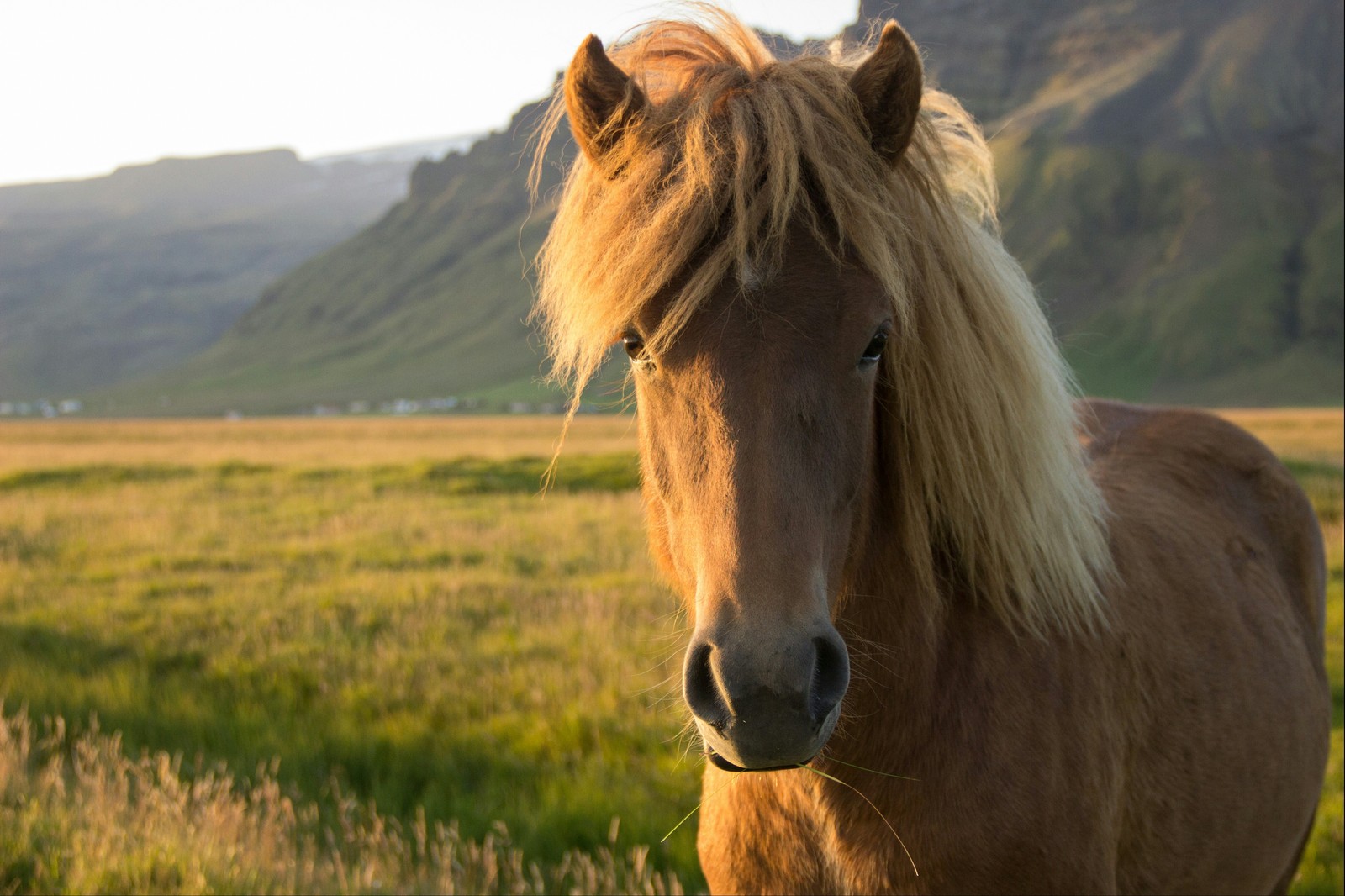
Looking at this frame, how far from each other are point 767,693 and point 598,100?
1447 mm

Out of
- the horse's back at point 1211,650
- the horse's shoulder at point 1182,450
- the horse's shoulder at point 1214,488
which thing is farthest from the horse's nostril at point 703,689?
the horse's shoulder at point 1182,450

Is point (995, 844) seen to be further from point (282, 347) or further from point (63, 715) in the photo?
point (282, 347)

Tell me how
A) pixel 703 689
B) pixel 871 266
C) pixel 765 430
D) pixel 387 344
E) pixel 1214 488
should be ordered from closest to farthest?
Answer: pixel 703 689
pixel 765 430
pixel 871 266
pixel 1214 488
pixel 387 344

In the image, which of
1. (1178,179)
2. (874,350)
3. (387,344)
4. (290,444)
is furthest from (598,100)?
(387,344)

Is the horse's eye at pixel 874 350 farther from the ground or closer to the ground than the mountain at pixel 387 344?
farther from the ground

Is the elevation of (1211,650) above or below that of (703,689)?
below

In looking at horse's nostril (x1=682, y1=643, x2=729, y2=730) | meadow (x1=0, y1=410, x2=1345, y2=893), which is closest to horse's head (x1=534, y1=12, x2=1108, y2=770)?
horse's nostril (x1=682, y1=643, x2=729, y2=730)

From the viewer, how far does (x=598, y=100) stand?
227 cm

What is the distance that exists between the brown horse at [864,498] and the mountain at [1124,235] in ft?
397

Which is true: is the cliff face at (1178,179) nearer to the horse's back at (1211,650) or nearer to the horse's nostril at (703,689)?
the horse's back at (1211,650)

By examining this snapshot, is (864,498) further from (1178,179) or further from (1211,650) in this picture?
(1178,179)

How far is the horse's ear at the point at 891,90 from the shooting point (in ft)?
6.90

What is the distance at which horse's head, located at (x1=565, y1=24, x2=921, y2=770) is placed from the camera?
5.61 feet

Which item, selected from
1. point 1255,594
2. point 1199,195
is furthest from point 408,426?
point 1199,195
